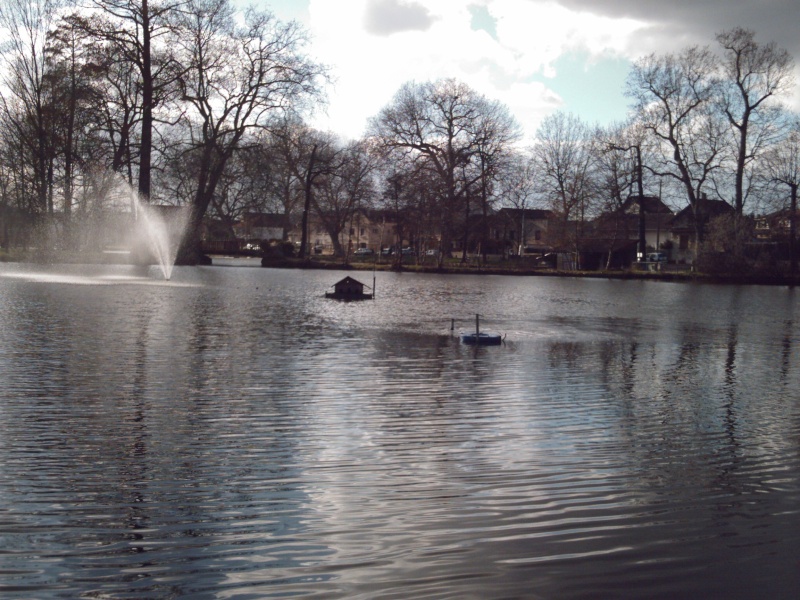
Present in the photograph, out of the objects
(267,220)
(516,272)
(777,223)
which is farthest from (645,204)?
(267,220)

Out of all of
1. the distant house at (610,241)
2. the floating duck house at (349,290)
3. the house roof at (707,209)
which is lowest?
the floating duck house at (349,290)

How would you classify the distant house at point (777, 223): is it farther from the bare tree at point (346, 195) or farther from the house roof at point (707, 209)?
the bare tree at point (346, 195)

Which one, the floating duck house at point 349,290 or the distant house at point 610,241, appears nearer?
the floating duck house at point 349,290

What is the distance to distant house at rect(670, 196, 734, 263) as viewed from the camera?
66.6 meters

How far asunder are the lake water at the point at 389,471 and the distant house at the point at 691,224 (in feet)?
177

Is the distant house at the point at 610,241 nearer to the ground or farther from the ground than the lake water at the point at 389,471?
farther from the ground

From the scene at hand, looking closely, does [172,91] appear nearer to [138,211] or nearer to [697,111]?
[138,211]

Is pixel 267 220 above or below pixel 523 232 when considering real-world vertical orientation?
above

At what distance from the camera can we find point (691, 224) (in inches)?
3046

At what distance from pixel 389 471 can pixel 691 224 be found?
7633 cm

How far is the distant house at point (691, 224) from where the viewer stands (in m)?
66.6

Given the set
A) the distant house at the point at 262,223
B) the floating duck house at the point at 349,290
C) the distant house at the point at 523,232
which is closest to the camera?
the floating duck house at the point at 349,290

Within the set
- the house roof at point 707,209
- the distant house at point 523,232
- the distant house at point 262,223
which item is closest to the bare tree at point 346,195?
the distant house at point 262,223

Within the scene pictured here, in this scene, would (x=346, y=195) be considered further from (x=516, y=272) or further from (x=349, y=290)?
(x=349, y=290)
